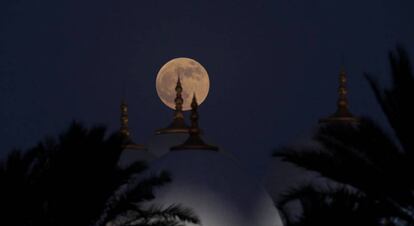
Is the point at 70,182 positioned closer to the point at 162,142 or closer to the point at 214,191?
the point at 214,191

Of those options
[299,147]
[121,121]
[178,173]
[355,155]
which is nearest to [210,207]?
[178,173]

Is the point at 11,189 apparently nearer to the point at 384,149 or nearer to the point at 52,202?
the point at 52,202

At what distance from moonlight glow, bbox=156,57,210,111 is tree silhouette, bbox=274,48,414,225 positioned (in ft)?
82.8

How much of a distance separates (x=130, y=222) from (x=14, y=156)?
7.81 ft

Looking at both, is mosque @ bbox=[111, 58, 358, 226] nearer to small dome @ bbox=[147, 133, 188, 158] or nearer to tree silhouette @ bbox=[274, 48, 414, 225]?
small dome @ bbox=[147, 133, 188, 158]

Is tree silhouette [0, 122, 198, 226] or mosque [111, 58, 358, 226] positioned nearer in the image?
tree silhouette [0, 122, 198, 226]

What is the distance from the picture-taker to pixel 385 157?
2483 centimetres

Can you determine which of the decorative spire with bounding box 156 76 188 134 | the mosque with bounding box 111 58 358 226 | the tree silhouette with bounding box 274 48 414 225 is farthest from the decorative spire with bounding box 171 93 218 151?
the tree silhouette with bounding box 274 48 414 225

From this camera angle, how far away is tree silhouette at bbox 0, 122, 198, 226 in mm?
27062

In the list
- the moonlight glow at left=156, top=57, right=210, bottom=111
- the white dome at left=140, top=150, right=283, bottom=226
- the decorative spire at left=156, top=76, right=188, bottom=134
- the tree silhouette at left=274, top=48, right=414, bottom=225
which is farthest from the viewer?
the moonlight glow at left=156, top=57, right=210, bottom=111

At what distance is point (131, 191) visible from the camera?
27.5 metres

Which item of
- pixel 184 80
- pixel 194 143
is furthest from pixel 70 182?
pixel 184 80

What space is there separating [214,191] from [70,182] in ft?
29.0

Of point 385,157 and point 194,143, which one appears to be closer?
point 385,157
